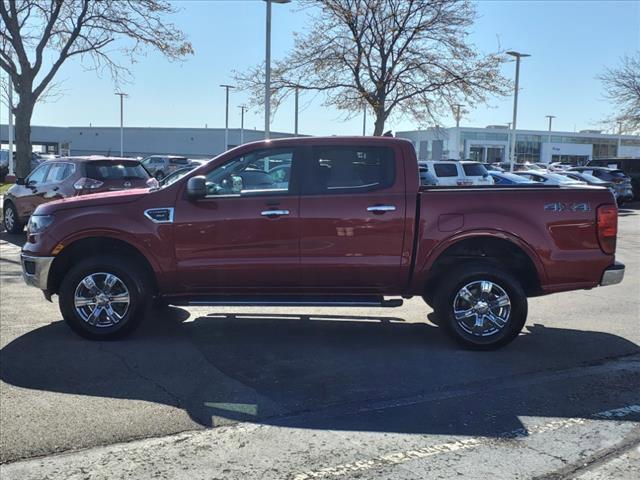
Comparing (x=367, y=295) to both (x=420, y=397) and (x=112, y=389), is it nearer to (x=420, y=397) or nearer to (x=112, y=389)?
(x=420, y=397)

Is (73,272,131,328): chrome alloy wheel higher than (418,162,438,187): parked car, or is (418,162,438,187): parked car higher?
(418,162,438,187): parked car

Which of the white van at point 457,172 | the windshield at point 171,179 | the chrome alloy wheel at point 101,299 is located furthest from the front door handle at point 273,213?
the white van at point 457,172

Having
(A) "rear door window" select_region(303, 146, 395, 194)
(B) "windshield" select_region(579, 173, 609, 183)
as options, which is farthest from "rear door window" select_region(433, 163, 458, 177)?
(A) "rear door window" select_region(303, 146, 395, 194)

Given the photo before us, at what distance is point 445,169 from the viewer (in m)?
21.4

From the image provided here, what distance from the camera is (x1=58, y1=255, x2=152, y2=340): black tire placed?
5.73 metres

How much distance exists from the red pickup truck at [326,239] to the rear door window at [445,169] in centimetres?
1572

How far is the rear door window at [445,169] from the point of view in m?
21.2

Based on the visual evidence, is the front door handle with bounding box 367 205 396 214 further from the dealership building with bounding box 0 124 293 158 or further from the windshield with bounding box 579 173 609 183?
the dealership building with bounding box 0 124 293 158

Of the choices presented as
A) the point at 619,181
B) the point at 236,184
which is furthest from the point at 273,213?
the point at 619,181

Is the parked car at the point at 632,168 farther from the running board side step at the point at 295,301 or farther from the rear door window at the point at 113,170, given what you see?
the running board side step at the point at 295,301

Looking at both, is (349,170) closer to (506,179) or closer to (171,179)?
(171,179)

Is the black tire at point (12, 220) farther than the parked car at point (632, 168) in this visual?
No

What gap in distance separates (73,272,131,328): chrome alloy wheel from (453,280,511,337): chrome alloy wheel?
316 centimetres

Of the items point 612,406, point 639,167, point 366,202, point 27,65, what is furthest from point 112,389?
point 639,167
